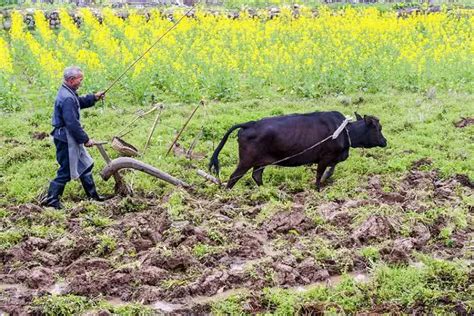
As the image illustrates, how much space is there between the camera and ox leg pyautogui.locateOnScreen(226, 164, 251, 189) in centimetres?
897

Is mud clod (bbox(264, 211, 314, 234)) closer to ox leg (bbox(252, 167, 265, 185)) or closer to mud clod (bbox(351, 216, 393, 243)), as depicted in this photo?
mud clod (bbox(351, 216, 393, 243))

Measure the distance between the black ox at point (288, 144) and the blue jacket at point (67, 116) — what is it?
1.84m

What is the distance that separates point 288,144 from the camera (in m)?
8.95

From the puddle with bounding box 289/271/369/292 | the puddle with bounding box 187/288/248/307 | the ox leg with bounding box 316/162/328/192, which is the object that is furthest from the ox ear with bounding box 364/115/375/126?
the puddle with bounding box 187/288/248/307

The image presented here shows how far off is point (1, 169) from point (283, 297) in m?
5.92

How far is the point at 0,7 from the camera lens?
898 inches

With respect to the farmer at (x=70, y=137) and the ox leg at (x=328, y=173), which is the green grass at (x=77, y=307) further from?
the ox leg at (x=328, y=173)

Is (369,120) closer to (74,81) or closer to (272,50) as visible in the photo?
(74,81)

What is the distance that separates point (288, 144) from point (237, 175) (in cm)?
79

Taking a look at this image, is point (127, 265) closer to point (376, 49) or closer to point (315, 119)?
point (315, 119)

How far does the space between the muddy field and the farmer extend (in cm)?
43

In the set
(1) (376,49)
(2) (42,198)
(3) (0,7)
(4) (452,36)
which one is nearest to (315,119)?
(2) (42,198)

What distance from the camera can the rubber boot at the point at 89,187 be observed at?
28.2 ft

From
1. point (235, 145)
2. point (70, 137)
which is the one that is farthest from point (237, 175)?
point (70, 137)
